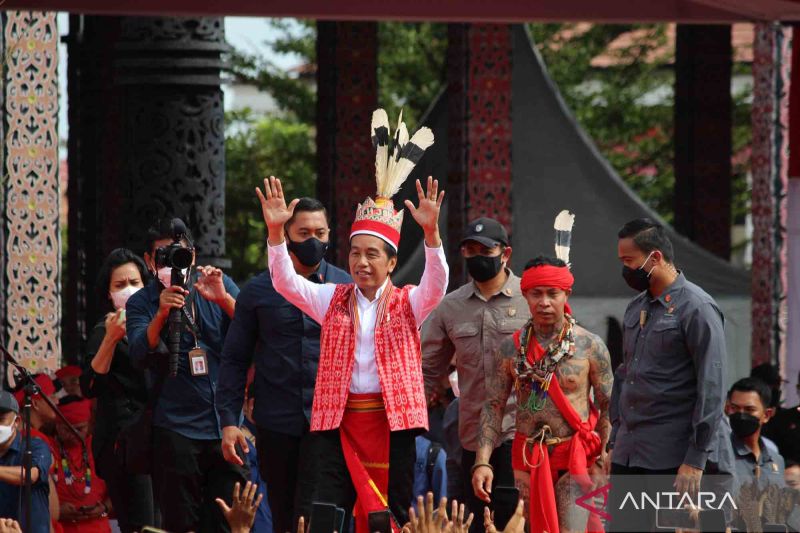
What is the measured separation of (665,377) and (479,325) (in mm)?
1400

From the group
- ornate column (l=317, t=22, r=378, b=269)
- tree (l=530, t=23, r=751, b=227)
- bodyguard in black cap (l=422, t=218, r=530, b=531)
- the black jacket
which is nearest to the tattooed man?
bodyguard in black cap (l=422, t=218, r=530, b=531)

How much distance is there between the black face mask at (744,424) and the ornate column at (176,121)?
343 cm

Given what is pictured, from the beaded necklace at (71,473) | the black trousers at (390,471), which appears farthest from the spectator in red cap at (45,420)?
the black trousers at (390,471)

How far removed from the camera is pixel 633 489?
7.91m

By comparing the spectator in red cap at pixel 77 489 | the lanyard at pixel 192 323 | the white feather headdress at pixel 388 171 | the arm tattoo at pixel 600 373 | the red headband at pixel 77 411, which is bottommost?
the spectator in red cap at pixel 77 489

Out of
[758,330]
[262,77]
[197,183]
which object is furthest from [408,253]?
[262,77]

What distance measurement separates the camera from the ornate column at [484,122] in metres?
14.6

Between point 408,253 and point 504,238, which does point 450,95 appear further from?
point 504,238

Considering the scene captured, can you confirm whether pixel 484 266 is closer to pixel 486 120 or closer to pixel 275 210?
pixel 275 210

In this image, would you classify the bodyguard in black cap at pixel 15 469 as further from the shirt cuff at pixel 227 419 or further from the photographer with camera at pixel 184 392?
the shirt cuff at pixel 227 419

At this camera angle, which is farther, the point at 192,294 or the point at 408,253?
the point at 408,253

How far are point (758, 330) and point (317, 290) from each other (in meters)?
6.95

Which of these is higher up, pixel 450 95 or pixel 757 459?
pixel 450 95

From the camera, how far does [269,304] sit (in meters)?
8.80
